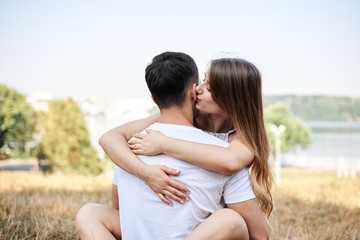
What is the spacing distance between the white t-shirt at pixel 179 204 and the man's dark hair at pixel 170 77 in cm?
14

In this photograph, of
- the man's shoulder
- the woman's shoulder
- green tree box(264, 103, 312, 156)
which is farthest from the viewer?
green tree box(264, 103, 312, 156)

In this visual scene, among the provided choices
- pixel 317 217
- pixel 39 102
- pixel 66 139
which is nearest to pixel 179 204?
pixel 317 217

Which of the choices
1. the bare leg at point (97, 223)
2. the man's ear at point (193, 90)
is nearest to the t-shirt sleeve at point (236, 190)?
the man's ear at point (193, 90)

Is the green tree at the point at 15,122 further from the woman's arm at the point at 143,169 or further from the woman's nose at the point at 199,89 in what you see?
the woman's nose at the point at 199,89

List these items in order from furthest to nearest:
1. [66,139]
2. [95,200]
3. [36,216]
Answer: [66,139] < [95,200] < [36,216]

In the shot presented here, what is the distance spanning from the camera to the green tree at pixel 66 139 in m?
20.9

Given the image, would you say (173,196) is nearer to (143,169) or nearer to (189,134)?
(143,169)

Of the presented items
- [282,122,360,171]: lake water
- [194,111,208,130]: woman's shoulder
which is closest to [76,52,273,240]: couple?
[194,111,208,130]: woman's shoulder

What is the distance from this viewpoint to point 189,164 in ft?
5.26

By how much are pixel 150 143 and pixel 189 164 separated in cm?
21

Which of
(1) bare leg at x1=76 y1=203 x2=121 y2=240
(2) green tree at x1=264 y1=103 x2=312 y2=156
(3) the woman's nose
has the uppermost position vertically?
(3) the woman's nose

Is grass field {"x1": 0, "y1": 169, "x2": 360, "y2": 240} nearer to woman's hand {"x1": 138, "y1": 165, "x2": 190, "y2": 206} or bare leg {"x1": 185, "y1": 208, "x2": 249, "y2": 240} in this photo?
bare leg {"x1": 185, "y1": 208, "x2": 249, "y2": 240}

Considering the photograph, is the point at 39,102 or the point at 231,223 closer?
the point at 231,223

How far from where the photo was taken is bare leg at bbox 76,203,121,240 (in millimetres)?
1929
